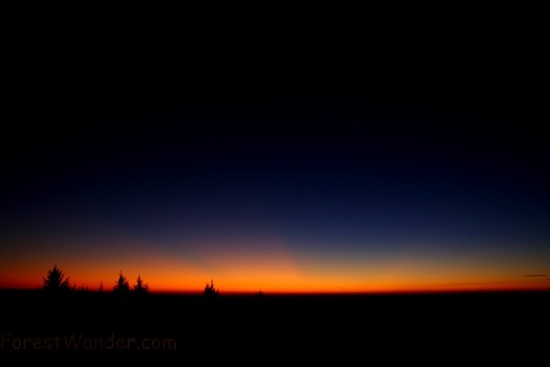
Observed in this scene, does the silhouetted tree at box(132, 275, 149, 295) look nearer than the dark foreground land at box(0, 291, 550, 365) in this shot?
No

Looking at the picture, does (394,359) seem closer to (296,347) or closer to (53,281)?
(296,347)

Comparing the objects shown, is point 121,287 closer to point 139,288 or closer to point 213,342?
point 139,288

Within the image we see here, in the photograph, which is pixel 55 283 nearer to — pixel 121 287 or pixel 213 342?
pixel 121 287

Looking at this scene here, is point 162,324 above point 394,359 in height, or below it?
above

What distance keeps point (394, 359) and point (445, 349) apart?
23.5 ft

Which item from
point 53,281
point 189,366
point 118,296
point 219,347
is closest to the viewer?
point 189,366

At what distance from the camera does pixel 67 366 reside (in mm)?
12328

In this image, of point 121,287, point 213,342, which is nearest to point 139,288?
point 121,287

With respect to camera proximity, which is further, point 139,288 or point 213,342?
point 139,288

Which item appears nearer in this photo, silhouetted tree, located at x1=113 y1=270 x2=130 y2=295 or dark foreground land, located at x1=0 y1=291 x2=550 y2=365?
dark foreground land, located at x1=0 y1=291 x2=550 y2=365

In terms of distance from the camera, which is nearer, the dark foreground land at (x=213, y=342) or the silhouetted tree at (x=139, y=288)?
the dark foreground land at (x=213, y=342)

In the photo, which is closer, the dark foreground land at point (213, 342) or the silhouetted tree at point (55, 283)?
the dark foreground land at point (213, 342)

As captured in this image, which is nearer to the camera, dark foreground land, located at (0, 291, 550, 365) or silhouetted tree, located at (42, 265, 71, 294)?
dark foreground land, located at (0, 291, 550, 365)

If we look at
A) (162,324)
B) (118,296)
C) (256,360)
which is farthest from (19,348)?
(118,296)
